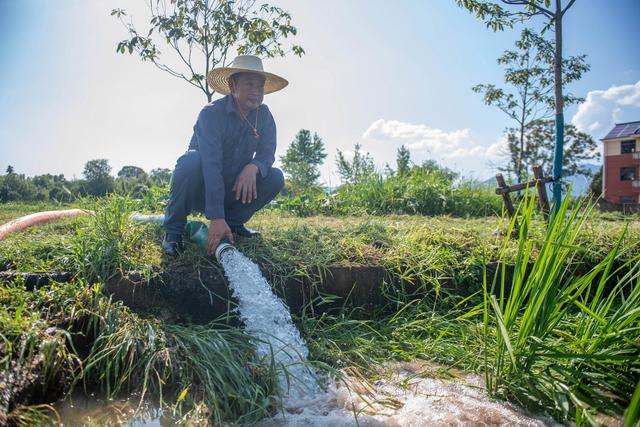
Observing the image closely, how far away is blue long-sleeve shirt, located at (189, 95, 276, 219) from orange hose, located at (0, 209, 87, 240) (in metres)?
1.14

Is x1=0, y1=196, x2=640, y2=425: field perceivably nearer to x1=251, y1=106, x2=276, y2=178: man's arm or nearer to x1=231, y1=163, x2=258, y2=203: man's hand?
x1=231, y1=163, x2=258, y2=203: man's hand

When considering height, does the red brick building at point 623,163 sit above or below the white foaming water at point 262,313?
above

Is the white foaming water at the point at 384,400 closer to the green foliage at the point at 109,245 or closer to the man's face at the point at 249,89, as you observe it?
the green foliage at the point at 109,245

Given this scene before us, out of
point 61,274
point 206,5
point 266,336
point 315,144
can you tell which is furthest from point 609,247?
point 315,144

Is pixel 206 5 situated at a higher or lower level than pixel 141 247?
higher

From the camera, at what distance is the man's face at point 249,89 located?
2936mm

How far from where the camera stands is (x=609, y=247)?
3.61 m

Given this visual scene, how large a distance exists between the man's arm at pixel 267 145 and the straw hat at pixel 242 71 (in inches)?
8.7

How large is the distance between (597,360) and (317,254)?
179 cm

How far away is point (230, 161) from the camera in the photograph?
3127 millimetres

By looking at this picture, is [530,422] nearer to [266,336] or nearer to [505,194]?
[266,336]


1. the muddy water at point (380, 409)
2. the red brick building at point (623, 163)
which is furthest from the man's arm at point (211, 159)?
the red brick building at point (623, 163)

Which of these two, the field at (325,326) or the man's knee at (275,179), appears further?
the man's knee at (275,179)

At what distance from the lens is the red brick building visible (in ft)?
92.0
